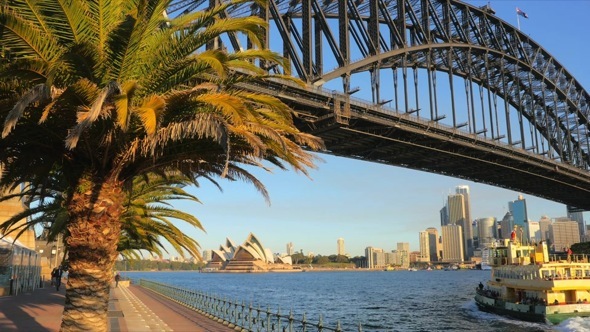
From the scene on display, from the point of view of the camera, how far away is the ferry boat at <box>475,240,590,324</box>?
1518 inches

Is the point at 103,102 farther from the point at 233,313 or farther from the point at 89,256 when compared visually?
the point at 233,313

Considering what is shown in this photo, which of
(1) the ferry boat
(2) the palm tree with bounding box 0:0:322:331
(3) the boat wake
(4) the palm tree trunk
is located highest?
(2) the palm tree with bounding box 0:0:322:331

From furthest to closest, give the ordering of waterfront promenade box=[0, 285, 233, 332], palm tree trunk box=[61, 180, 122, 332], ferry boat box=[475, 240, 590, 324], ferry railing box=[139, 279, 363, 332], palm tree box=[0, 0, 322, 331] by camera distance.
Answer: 1. ferry boat box=[475, 240, 590, 324]
2. waterfront promenade box=[0, 285, 233, 332]
3. ferry railing box=[139, 279, 363, 332]
4. palm tree trunk box=[61, 180, 122, 332]
5. palm tree box=[0, 0, 322, 331]

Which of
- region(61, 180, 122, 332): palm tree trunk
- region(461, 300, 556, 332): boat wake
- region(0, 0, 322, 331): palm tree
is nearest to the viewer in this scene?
region(0, 0, 322, 331): palm tree

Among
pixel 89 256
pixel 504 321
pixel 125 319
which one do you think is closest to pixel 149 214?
pixel 125 319

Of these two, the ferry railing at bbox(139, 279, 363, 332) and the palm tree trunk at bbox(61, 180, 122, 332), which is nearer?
the palm tree trunk at bbox(61, 180, 122, 332)

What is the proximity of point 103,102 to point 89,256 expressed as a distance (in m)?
2.71

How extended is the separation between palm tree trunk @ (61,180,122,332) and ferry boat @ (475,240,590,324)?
37090 millimetres

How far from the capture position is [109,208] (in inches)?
356

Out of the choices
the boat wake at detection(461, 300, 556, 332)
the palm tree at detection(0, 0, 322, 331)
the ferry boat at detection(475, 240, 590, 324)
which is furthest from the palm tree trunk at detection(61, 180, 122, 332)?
the ferry boat at detection(475, 240, 590, 324)

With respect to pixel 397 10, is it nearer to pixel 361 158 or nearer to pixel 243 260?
pixel 361 158

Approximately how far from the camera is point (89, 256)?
28.6ft

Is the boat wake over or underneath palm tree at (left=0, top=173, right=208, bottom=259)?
underneath

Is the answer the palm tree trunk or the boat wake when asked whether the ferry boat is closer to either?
the boat wake
